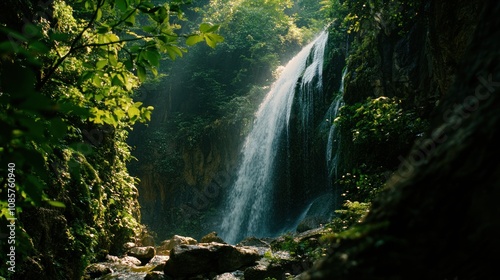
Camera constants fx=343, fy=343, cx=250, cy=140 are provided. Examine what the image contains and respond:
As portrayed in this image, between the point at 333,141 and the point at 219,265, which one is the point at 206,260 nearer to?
the point at 219,265

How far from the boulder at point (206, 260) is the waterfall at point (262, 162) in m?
6.98

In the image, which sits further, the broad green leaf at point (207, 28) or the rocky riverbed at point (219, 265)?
the rocky riverbed at point (219, 265)

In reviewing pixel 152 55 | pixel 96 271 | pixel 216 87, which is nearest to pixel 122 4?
pixel 152 55

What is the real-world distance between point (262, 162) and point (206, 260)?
925cm

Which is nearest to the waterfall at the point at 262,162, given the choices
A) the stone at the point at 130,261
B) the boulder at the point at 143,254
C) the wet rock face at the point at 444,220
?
the boulder at the point at 143,254

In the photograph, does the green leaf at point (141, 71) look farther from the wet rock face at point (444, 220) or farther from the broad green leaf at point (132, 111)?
the wet rock face at point (444, 220)

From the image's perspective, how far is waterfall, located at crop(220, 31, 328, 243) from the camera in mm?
15641

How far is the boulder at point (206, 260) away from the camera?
7.34 meters

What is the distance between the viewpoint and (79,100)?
9.95ft

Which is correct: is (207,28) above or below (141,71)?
above

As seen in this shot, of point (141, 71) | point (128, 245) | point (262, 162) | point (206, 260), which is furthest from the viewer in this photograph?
point (262, 162)

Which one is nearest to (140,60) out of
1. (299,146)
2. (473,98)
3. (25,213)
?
(473,98)

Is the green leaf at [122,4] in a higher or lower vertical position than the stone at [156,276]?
higher

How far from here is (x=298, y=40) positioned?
75.2 ft
